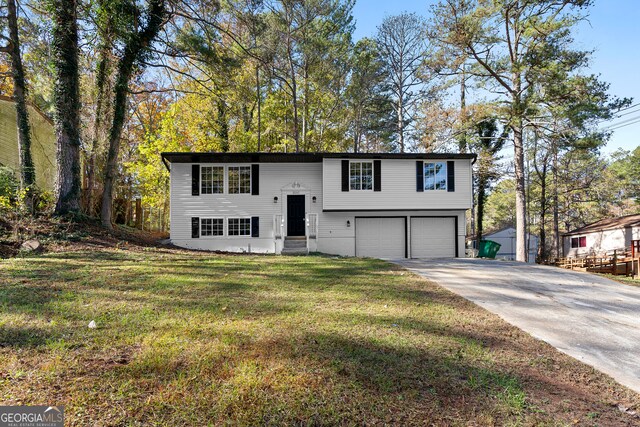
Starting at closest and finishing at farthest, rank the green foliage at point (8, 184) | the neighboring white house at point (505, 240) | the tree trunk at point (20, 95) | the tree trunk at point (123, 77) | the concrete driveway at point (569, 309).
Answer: the concrete driveway at point (569, 309) → the green foliage at point (8, 184) → the tree trunk at point (20, 95) → the tree trunk at point (123, 77) → the neighboring white house at point (505, 240)

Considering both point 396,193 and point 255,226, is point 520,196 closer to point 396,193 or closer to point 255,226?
point 396,193

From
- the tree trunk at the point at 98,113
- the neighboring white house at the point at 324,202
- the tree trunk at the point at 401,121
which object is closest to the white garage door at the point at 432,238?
the neighboring white house at the point at 324,202

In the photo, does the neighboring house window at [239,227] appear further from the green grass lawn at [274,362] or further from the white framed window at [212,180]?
the green grass lawn at [274,362]

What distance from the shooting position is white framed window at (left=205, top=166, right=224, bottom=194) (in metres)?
14.4

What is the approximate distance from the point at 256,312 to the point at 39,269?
454cm

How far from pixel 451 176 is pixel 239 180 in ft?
31.3

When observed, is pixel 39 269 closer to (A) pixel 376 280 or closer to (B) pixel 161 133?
(A) pixel 376 280

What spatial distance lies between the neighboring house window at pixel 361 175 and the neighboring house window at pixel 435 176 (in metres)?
2.56

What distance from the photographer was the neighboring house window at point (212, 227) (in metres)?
14.3

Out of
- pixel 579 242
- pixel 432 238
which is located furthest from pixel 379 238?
pixel 579 242

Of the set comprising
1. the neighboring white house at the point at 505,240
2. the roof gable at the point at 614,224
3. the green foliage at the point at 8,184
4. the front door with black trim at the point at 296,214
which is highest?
the green foliage at the point at 8,184

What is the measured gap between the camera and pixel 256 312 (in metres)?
4.21

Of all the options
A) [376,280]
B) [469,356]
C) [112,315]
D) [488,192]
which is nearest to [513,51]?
[488,192]

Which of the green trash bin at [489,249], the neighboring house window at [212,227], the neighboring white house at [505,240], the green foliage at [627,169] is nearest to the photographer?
the neighboring house window at [212,227]
